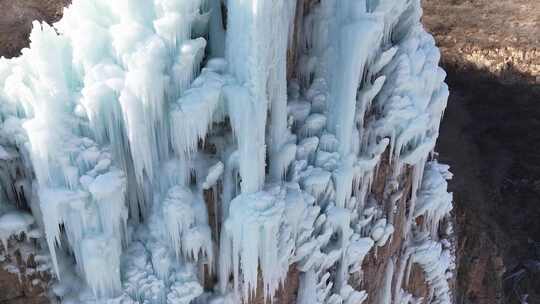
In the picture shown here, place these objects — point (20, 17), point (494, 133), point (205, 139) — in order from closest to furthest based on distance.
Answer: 1. point (205, 139)
2. point (20, 17)
3. point (494, 133)

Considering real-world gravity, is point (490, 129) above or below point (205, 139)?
below

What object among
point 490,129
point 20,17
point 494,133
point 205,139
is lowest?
point 494,133

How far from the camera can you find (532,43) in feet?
78.9

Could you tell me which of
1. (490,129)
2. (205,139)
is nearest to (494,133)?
(490,129)

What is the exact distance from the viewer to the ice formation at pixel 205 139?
755 centimetres

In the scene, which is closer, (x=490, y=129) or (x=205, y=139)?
(x=205, y=139)

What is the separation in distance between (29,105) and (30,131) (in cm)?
55

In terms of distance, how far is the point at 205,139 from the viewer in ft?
27.1

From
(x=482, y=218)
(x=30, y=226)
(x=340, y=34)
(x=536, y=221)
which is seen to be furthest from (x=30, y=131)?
(x=536, y=221)

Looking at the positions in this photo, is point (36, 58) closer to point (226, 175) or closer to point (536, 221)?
point (226, 175)

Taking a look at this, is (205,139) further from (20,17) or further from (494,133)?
(494,133)

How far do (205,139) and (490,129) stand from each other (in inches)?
701

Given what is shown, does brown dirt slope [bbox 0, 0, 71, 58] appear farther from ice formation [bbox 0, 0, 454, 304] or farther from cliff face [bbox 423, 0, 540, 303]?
cliff face [bbox 423, 0, 540, 303]

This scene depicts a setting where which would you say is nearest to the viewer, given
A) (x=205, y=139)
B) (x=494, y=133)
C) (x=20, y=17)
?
(x=205, y=139)
